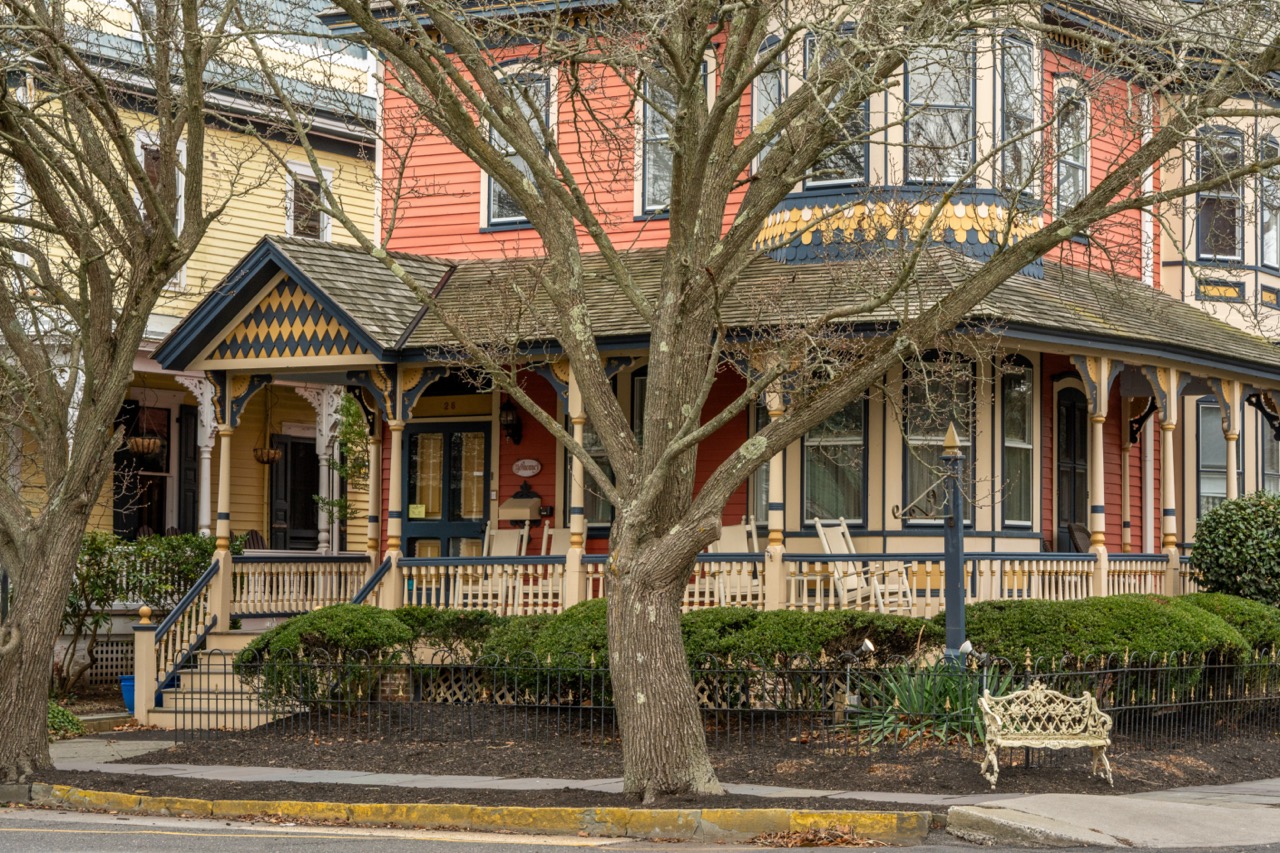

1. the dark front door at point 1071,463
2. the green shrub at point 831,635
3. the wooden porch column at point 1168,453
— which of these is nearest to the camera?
the green shrub at point 831,635

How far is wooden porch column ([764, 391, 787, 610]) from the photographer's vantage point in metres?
18.4

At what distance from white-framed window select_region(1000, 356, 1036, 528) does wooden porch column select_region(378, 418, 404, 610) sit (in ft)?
23.1

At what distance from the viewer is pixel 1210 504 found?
24.3 metres

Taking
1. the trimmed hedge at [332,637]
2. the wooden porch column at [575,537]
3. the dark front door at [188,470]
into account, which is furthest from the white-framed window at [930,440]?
the dark front door at [188,470]

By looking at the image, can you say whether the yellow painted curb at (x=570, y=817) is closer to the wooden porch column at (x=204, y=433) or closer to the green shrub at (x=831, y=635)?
the green shrub at (x=831, y=635)

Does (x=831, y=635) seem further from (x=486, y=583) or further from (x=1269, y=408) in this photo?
(x=1269, y=408)

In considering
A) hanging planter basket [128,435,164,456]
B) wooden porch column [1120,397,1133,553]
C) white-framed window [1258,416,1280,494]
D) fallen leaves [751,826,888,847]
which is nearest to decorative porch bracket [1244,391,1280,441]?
white-framed window [1258,416,1280,494]

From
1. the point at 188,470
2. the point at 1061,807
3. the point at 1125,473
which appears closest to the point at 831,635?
the point at 1061,807

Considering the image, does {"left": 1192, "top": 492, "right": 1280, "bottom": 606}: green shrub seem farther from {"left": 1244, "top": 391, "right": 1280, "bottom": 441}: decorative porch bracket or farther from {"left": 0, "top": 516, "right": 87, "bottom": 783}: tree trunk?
{"left": 0, "top": 516, "right": 87, "bottom": 783}: tree trunk

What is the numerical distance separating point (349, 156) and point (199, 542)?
870 cm

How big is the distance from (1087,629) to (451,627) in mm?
6789

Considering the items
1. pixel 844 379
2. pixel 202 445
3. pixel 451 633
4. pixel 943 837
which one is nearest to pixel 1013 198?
pixel 844 379

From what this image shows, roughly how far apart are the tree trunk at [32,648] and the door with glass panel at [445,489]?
27.6ft

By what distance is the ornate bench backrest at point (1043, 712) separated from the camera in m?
13.9
